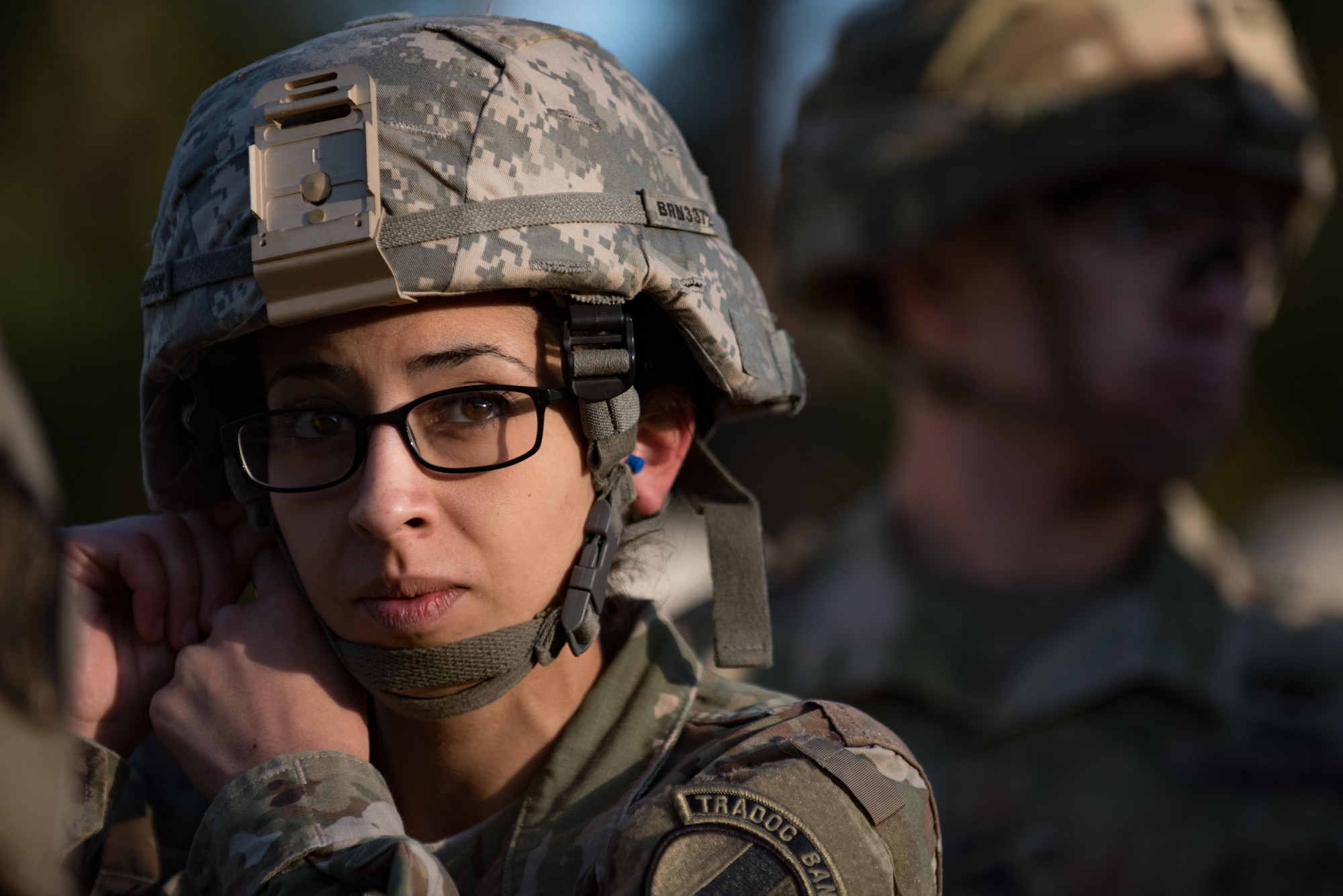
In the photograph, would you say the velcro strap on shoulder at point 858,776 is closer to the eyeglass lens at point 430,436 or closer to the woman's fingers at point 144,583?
the eyeglass lens at point 430,436

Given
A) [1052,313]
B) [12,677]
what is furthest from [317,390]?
[1052,313]

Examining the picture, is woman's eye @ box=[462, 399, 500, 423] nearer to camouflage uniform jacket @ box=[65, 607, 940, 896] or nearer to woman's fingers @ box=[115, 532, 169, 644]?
camouflage uniform jacket @ box=[65, 607, 940, 896]

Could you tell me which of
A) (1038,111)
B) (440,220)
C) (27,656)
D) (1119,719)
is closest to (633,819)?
(440,220)

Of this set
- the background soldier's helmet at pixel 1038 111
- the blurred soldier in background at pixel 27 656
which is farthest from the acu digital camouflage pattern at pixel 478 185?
the background soldier's helmet at pixel 1038 111

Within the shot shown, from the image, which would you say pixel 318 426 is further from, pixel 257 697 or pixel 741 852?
pixel 741 852

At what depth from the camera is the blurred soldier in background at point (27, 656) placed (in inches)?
39.3

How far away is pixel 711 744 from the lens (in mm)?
2639

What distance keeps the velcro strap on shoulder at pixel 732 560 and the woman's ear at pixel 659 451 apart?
11cm

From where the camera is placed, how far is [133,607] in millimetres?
2947

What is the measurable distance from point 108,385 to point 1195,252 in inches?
449

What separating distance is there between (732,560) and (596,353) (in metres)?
0.71

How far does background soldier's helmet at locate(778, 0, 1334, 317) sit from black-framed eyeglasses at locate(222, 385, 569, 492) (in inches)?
165

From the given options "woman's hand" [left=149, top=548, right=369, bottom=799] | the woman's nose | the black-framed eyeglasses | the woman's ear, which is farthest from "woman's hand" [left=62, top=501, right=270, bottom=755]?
the woman's ear

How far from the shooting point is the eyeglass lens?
2586 millimetres
